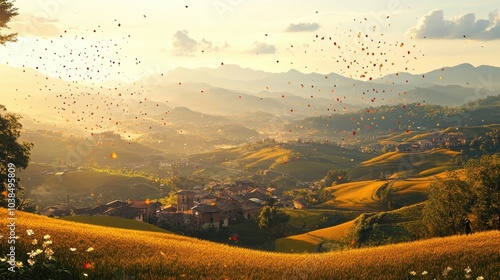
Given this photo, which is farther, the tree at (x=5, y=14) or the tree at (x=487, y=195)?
the tree at (x=487, y=195)

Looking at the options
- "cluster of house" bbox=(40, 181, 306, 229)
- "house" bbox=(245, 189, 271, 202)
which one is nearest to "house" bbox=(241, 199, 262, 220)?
"cluster of house" bbox=(40, 181, 306, 229)

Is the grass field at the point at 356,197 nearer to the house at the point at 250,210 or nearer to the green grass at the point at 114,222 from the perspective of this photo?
the house at the point at 250,210

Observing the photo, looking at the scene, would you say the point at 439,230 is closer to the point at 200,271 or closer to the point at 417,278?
the point at 417,278

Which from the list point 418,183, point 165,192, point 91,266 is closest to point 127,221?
point 91,266

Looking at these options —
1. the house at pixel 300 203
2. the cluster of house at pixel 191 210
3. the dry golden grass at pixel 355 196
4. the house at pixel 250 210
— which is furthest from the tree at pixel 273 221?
the house at pixel 300 203

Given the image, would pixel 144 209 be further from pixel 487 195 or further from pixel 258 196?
pixel 487 195

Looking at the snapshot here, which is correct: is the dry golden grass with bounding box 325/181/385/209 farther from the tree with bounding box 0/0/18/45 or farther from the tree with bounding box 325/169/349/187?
the tree with bounding box 0/0/18/45

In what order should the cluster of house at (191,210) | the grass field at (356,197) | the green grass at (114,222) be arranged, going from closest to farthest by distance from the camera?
1. the green grass at (114,222)
2. the cluster of house at (191,210)
3. the grass field at (356,197)
